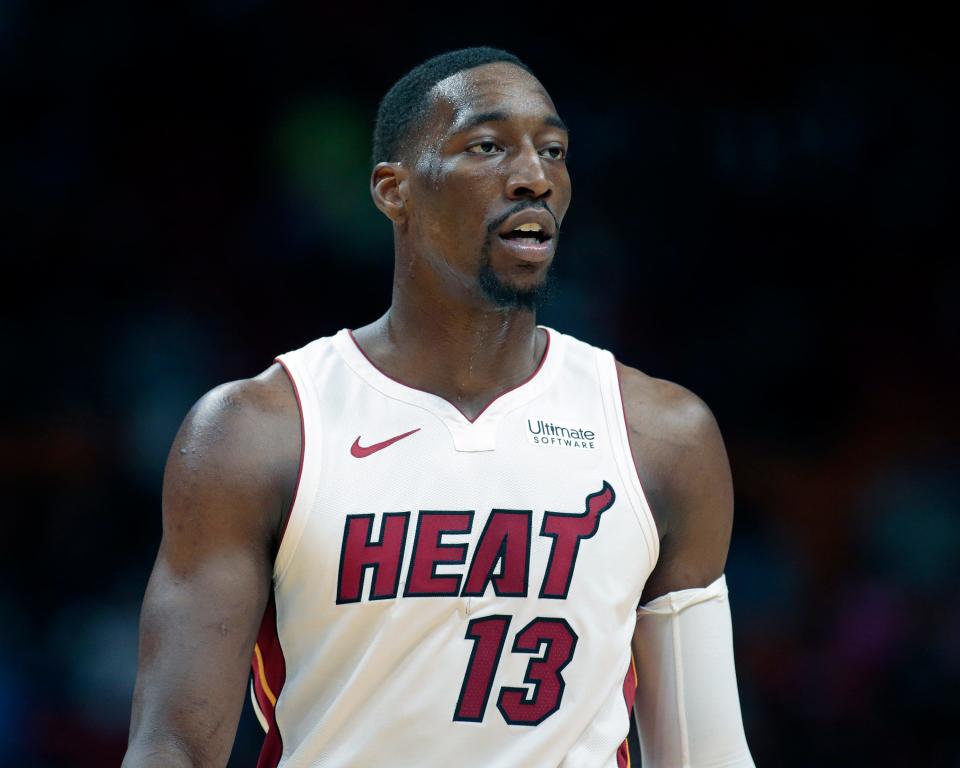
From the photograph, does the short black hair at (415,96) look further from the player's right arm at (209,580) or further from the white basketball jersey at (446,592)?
the player's right arm at (209,580)

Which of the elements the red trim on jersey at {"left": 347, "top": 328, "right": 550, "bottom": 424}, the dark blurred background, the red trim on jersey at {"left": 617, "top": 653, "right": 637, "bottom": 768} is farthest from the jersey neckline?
the dark blurred background

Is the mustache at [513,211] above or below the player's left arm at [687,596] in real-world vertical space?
above

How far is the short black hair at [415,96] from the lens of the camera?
2.98m

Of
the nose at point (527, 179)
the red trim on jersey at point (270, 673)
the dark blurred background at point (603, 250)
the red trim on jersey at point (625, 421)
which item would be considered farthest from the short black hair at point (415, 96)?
the dark blurred background at point (603, 250)

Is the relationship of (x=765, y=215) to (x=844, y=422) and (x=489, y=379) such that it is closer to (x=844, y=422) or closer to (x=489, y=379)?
(x=844, y=422)

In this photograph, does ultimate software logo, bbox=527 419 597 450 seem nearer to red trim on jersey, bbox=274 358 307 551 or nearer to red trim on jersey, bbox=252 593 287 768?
red trim on jersey, bbox=274 358 307 551

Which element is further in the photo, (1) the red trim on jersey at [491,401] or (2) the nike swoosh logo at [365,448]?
(1) the red trim on jersey at [491,401]

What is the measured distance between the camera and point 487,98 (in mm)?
2893

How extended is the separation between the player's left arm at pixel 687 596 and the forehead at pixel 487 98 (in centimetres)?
65

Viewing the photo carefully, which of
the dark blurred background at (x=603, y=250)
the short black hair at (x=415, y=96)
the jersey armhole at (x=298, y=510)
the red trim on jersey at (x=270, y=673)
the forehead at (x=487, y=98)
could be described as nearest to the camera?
the jersey armhole at (x=298, y=510)

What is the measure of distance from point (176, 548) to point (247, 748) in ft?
11.5

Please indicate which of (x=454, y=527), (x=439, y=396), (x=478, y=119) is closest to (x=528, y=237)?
(x=478, y=119)

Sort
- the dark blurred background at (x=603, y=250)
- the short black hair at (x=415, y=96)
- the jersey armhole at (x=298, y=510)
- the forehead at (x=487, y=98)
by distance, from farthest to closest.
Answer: the dark blurred background at (x=603, y=250) → the short black hair at (x=415, y=96) → the forehead at (x=487, y=98) → the jersey armhole at (x=298, y=510)

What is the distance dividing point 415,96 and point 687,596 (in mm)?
1235
